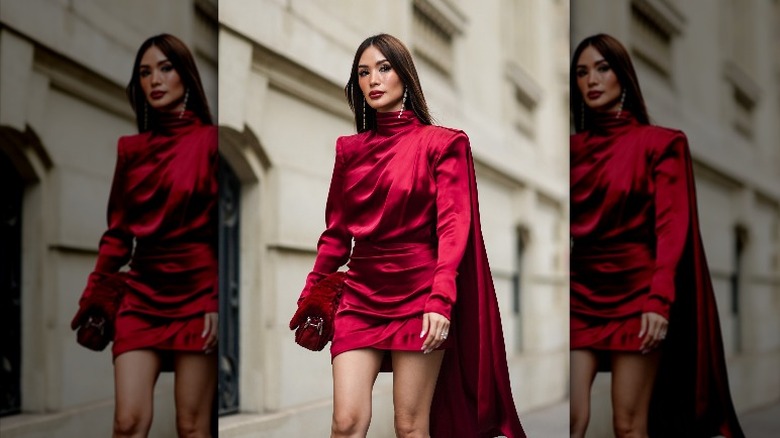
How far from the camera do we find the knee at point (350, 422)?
14.2ft

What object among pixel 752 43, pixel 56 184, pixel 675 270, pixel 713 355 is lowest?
pixel 713 355

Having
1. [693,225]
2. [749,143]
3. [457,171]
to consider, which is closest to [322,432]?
[457,171]

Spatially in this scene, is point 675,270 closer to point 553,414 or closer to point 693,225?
point 693,225

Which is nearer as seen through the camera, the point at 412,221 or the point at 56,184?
the point at 412,221

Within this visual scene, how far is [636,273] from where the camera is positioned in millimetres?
4707

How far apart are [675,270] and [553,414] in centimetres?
90

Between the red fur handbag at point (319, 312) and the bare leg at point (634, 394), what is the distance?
1.42 meters

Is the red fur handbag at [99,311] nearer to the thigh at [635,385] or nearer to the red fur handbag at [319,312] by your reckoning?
the red fur handbag at [319,312]

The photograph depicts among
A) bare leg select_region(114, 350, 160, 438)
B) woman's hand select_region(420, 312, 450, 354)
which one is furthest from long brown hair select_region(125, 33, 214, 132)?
woman's hand select_region(420, 312, 450, 354)

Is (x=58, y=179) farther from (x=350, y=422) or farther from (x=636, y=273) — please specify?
(x=636, y=273)

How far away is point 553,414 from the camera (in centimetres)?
473

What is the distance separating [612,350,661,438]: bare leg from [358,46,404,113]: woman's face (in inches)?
65.1

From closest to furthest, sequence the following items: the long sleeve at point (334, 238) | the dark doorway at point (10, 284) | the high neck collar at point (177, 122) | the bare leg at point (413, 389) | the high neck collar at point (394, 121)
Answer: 1. the bare leg at point (413, 389)
2. the high neck collar at point (394, 121)
3. the long sleeve at point (334, 238)
4. the dark doorway at point (10, 284)
5. the high neck collar at point (177, 122)

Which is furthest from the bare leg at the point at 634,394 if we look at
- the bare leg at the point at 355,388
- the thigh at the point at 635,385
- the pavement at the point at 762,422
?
the bare leg at the point at 355,388
